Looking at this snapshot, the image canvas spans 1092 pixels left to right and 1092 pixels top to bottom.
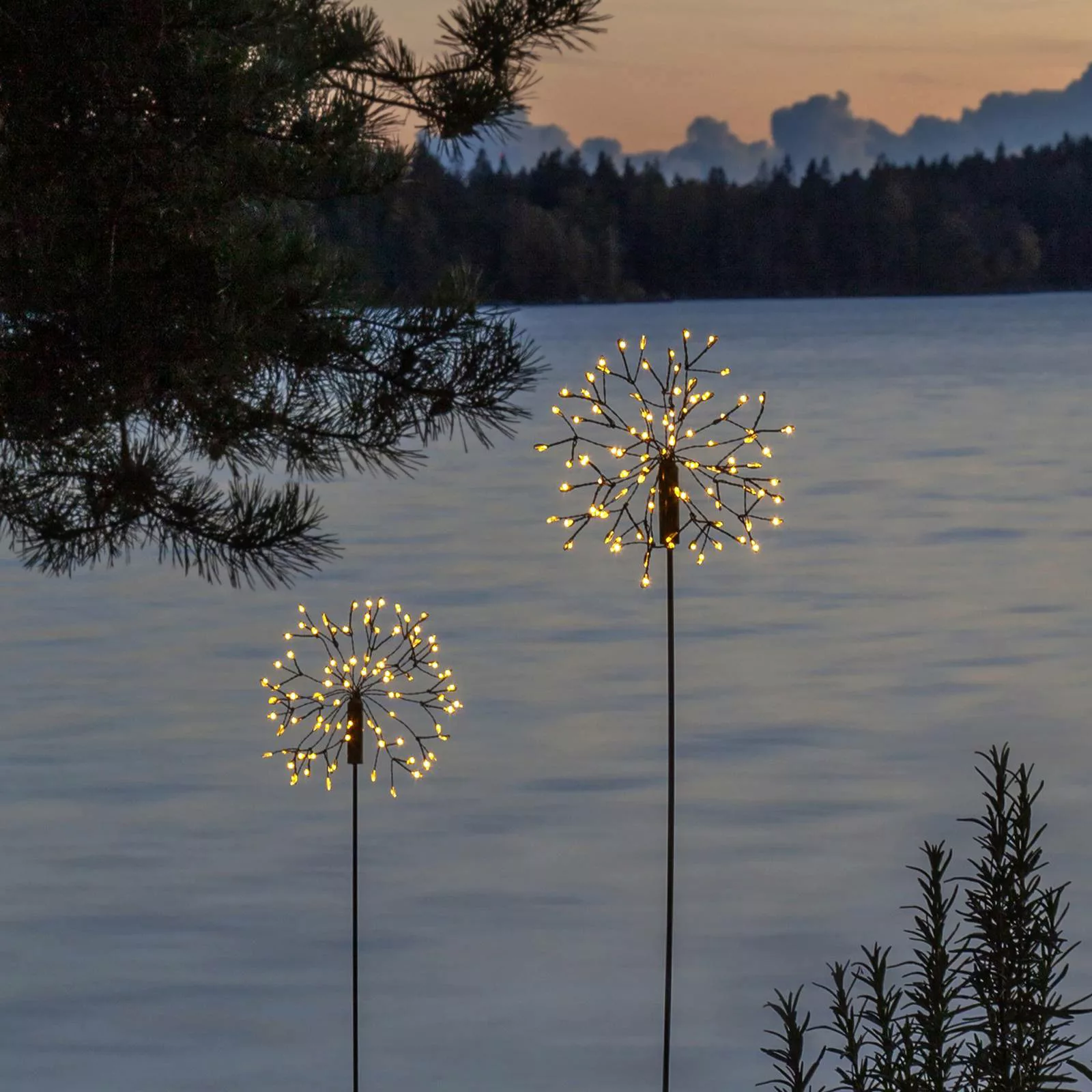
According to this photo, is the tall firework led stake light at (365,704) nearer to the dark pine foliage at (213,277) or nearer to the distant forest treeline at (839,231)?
the dark pine foliage at (213,277)

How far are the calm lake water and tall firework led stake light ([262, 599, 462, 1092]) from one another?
268 millimetres

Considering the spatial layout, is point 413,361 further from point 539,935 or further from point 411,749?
point 411,749

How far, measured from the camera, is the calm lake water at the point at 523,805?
18.9 feet

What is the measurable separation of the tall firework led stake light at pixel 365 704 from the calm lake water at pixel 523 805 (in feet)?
0.88

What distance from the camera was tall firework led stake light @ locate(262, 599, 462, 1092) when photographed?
358cm

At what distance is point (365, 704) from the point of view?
27.3ft

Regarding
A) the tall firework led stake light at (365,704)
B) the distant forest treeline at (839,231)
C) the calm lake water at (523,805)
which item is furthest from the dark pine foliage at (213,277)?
the distant forest treeline at (839,231)

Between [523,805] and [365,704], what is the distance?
840 millimetres

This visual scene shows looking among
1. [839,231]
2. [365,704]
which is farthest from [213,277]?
[839,231]

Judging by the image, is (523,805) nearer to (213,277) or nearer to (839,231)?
(213,277)

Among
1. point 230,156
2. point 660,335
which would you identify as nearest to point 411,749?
point 230,156

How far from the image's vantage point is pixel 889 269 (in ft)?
350

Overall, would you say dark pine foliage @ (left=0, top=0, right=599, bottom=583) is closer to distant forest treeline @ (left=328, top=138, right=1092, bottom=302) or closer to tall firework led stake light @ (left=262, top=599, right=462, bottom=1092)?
tall firework led stake light @ (left=262, top=599, right=462, bottom=1092)

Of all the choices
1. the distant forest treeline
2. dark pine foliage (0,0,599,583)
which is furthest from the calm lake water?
the distant forest treeline
